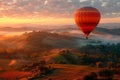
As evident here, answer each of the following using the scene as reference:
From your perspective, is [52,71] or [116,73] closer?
[116,73]

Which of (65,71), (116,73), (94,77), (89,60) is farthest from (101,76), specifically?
(89,60)

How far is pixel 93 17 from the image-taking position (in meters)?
92.4

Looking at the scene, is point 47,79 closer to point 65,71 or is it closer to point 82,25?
point 65,71

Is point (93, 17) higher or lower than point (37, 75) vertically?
higher

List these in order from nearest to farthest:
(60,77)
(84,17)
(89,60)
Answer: (60,77) → (84,17) → (89,60)

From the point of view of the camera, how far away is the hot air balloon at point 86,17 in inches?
3607

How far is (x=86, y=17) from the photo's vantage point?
301 ft

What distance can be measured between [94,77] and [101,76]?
210 centimetres

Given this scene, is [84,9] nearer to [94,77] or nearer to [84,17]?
[84,17]

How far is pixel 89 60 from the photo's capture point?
6053 inches

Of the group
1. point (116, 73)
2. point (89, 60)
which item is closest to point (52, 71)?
point (116, 73)

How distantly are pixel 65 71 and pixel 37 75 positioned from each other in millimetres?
7511

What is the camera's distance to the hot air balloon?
91625mm

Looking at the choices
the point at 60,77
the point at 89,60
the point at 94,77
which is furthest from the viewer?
the point at 89,60
